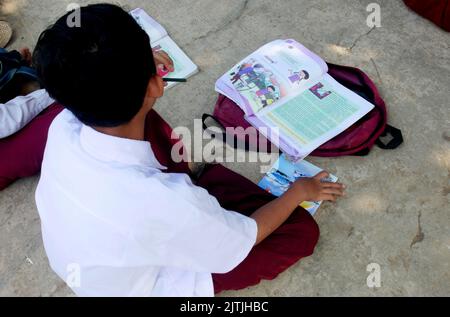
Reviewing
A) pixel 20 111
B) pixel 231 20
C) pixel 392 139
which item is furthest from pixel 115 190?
pixel 231 20

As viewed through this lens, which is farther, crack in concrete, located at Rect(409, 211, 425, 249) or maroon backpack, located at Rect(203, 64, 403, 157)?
maroon backpack, located at Rect(203, 64, 403, 157)

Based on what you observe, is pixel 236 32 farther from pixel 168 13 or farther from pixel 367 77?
pixel 367 77

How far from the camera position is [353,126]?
1.50 m

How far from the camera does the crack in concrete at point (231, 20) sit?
195 cm

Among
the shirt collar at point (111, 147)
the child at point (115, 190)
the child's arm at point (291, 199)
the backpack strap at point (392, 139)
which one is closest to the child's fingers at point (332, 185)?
the child's arm at point (291, 199)

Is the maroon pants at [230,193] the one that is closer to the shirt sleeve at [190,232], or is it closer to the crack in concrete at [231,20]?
the shirt sleeve at [190,232]

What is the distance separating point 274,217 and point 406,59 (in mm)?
1057

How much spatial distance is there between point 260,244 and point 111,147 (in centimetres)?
54

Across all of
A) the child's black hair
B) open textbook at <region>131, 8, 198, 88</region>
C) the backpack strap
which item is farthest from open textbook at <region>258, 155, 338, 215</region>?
the child's black hair

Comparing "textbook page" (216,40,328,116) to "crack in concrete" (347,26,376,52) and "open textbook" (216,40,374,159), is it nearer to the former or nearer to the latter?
"open textbook" (216,40,374,159)

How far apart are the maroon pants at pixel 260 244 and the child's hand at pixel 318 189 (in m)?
0.07

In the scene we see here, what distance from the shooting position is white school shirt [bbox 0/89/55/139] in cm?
144

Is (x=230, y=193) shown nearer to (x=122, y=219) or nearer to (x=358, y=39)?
(x=122, y=219)

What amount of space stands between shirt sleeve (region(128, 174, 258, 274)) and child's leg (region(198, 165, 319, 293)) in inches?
7.6
